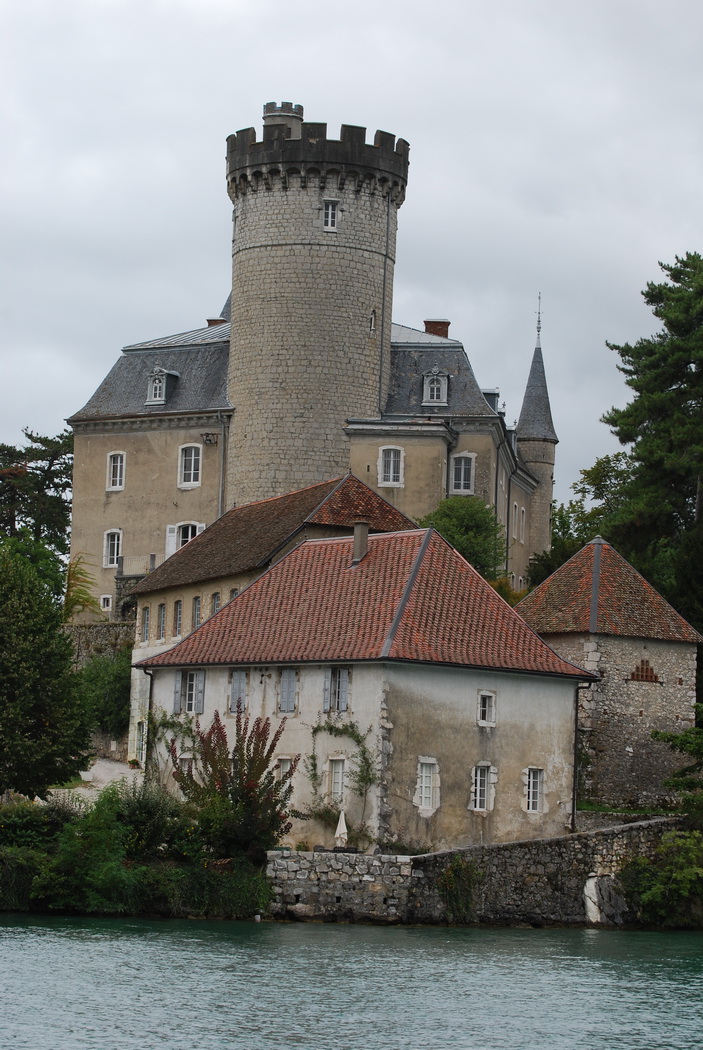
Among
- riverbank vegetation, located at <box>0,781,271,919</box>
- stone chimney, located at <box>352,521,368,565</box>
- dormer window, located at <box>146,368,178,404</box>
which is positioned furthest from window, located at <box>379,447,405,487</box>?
riverbank vegetation, located at <box>0,781,271,919</box>

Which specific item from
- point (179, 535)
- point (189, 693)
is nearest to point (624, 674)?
point (189, 693)

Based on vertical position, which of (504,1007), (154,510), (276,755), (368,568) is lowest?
(504,1007)

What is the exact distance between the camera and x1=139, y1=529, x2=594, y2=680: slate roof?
40.8m

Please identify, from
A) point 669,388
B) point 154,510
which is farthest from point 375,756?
point 154,510

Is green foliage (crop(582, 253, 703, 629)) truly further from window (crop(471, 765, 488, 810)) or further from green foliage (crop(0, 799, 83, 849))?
green foliage (crop(0, 799, 83, 849))

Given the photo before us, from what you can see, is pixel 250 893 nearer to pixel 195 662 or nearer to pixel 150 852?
pixel 150 852

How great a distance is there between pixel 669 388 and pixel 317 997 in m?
35.4

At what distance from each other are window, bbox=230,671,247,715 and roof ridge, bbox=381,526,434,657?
4.01 metres

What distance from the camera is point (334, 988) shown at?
3134cm

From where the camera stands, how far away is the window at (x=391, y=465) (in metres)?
68.3

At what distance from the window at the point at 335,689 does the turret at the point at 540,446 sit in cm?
4215

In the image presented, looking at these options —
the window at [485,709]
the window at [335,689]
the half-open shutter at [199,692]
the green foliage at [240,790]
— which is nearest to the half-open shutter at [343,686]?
the window at [335,689]

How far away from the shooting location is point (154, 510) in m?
71.7

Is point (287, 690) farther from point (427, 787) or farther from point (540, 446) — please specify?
point (540, 446)
